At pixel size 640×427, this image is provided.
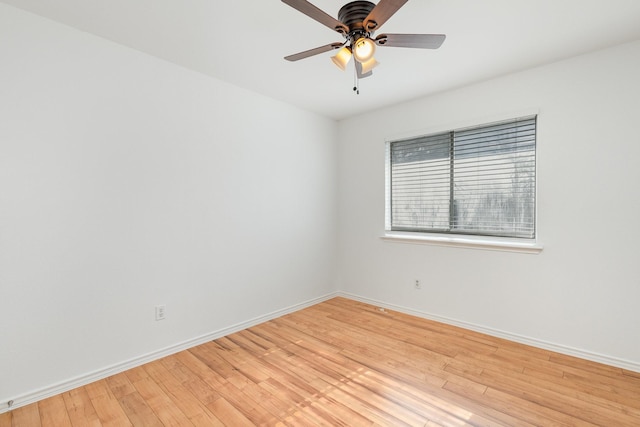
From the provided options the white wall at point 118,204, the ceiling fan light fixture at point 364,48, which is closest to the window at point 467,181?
the white wall at point 118,204

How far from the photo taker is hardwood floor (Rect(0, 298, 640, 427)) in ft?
5.85

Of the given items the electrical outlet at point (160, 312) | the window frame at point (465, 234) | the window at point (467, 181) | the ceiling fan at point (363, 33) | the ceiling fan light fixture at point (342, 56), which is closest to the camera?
the ceiling fan at point (363, 33)

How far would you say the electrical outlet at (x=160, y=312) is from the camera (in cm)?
249

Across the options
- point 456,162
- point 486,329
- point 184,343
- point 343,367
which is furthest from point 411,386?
point 456,162

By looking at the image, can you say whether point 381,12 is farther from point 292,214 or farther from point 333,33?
point 292,214

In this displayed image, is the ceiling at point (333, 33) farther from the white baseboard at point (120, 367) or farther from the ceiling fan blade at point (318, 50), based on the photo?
the white baseboard at point (120, 367)

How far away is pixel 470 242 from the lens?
3010mm

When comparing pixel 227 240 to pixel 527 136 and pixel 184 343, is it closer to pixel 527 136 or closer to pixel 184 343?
pixel 184 343

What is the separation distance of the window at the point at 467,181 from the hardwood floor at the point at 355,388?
46.2 inches

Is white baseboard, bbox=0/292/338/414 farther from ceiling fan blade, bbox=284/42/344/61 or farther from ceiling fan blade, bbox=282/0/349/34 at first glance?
ceiling fan blade, bbox=282/0/349/34

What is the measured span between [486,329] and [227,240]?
2.73 m

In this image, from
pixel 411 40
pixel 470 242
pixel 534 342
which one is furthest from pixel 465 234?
pixel 411 40

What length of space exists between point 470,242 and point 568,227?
784mm

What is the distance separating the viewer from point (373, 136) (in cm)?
380
